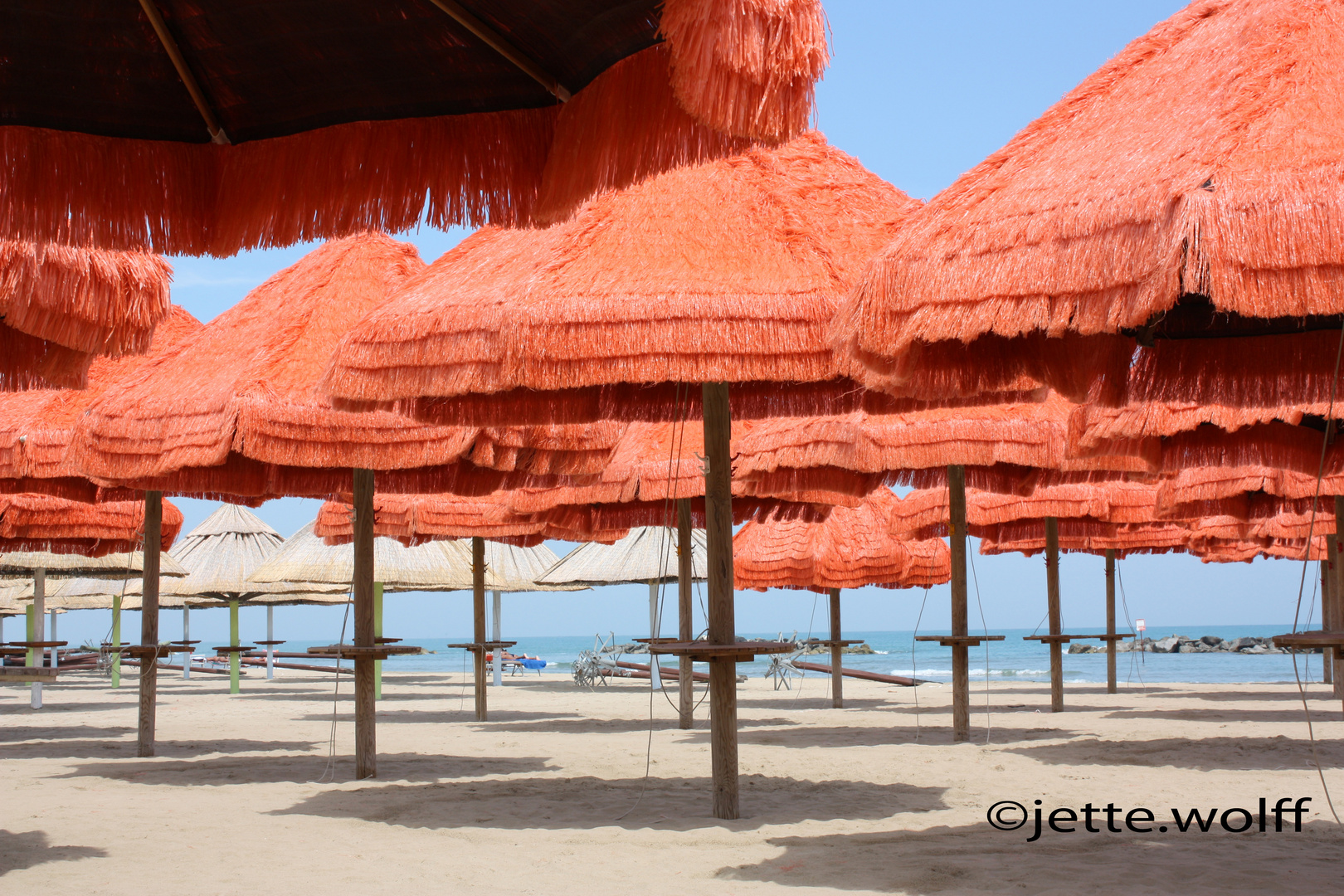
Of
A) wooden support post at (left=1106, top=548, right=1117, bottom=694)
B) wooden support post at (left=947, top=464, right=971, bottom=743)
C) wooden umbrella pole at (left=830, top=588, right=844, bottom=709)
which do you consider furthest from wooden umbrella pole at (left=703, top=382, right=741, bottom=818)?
wooden support post at (left=1106, top=548, right=1117, bottom=694)

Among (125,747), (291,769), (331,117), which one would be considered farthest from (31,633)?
(331,117)

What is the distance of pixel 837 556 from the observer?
46.3 feet

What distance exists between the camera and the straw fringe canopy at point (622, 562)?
1836 cm

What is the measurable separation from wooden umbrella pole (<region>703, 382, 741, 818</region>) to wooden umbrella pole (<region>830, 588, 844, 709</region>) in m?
8.63

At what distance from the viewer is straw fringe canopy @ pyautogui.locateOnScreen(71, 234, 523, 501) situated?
273 inches

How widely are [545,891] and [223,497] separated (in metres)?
6.35

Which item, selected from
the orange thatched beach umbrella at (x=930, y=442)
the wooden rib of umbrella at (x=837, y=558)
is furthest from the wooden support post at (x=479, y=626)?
the orange thatched beach umbrella at (x=930, y=442)

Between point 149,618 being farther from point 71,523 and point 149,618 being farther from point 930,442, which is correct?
point 930,442

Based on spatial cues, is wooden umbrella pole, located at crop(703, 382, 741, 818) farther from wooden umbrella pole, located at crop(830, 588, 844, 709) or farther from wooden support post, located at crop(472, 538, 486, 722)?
wooden umbrella pole, located at crop(830, 588, 844, 709)

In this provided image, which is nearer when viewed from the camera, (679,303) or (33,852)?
(679,303)

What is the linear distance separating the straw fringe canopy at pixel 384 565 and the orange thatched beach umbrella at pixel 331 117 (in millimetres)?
16767

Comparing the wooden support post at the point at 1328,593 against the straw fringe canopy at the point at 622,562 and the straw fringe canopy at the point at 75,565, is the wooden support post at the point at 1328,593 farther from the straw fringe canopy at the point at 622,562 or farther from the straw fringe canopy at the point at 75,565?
the straw fringe canopy at the point at 75,565

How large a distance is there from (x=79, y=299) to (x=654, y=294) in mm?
2119

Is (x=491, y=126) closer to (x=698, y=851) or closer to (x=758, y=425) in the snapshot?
(x=698, y=851)
